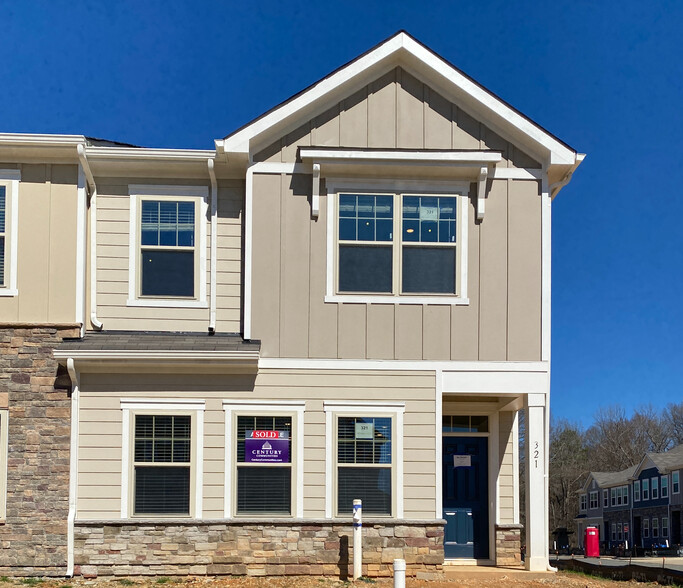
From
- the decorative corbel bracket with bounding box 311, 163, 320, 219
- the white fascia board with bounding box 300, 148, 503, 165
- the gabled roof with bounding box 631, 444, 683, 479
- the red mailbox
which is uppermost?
the white fascia board with bounding box 300, 148, 503, 165

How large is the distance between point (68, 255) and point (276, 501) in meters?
4.59

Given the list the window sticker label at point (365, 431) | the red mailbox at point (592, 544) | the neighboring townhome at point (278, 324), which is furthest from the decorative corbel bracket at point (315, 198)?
the red mailbox at point (592, 544)

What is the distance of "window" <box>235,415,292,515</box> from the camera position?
12.4 m

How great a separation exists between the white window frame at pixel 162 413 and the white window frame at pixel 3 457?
1.58 meters

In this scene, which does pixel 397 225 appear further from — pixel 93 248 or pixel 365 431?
pixel 93 248

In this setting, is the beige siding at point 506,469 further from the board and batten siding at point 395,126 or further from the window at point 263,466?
the board and batten siding at point 395,126

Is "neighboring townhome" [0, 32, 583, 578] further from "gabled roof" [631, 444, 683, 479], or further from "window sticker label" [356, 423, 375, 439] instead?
"gabled roof" [631, 444, 683, 479]

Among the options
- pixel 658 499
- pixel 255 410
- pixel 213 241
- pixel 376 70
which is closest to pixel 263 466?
pixel 255 410

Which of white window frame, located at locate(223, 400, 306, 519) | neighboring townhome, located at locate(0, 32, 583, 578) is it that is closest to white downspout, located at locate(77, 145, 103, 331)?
neighboring townhome, located at locate(0, 32, 583, 578)

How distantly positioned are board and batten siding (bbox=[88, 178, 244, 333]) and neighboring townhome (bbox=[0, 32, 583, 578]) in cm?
3

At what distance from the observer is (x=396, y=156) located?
499 inches

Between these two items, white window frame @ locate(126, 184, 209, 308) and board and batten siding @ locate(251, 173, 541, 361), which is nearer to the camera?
board and batten siding @ locate(251, 173, 541, 361)

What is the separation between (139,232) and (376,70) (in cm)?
422

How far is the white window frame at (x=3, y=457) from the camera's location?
12.2 meters
